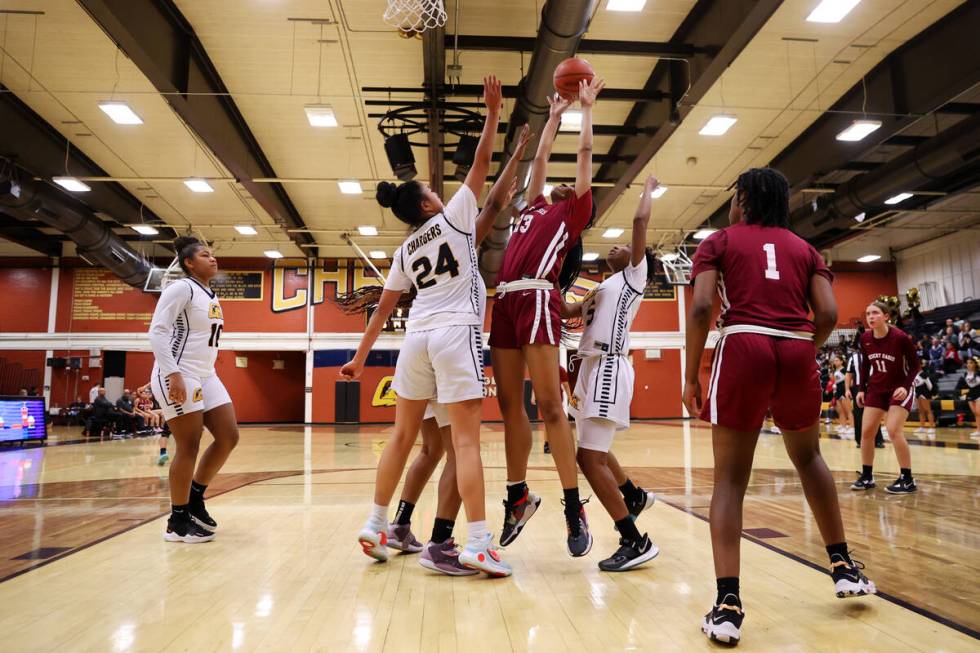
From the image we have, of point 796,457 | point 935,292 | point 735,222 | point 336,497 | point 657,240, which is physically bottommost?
point 336,497

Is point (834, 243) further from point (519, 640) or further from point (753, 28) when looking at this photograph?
point (519, 640)

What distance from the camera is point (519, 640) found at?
186cm

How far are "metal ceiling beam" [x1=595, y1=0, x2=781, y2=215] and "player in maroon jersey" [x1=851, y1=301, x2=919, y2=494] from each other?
3667 millimetres

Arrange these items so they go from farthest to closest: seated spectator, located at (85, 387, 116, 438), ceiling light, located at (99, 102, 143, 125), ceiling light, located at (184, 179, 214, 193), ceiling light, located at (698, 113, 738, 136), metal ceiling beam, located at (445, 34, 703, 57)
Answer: seated spectator, located at (85, 387, 116, 438), ceiling light, located at (184, 179, 214, 193), ceiling light, located at (698, 113, 738, 136), ceiling light, located at (99, 102, 143, 125), metal ceiling beam, located at (445, 34, 703, 57)

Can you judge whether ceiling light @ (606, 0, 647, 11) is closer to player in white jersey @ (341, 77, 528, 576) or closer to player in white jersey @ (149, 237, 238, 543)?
player in white jersey @ (341, 77, 528, 576)

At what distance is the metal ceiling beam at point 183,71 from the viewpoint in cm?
722

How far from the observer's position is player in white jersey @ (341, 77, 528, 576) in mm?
2662

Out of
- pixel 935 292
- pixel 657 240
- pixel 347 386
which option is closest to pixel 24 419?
pixel 347 386

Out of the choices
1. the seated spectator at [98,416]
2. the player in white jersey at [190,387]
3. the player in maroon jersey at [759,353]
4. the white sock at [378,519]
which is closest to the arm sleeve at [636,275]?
the player in maroon jersey at [759,353]

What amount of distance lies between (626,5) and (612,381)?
642cm

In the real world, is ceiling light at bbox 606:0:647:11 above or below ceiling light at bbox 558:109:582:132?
above

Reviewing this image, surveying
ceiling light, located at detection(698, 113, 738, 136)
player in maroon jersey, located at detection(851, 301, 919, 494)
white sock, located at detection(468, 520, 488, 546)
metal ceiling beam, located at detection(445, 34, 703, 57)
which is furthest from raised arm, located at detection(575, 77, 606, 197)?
ceiling light, located at detection(698, 113, 738, 136)

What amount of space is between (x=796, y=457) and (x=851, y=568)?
1.33ft

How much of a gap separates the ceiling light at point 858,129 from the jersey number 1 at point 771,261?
29.9ft
